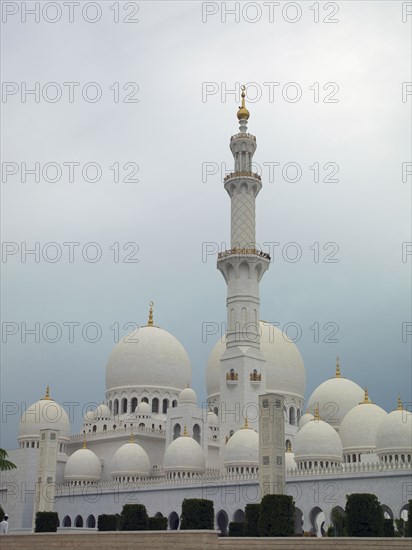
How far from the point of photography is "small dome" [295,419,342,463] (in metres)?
42.3

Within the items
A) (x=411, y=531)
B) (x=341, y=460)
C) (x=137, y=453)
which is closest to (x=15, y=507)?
(x=137, y=453)

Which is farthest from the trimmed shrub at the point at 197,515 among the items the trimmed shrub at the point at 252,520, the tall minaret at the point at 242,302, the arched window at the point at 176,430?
the arched window at the point at 176,430

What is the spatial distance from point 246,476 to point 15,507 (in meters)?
19.1

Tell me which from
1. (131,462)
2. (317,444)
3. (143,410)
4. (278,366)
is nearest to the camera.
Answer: (317,444)

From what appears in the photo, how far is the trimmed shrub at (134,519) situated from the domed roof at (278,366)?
86.7 ft

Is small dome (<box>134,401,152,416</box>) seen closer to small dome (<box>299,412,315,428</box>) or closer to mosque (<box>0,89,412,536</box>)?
mosque (<box>0,89,412,536</box>)

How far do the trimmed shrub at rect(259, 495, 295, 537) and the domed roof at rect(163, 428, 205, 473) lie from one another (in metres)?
19.7

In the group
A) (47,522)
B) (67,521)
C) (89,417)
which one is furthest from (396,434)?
(89,417)

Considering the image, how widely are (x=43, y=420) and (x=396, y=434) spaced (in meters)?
27.0

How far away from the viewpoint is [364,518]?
25.4m

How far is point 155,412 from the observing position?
57250 millimetres

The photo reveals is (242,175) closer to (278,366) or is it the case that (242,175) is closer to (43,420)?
(278,366)

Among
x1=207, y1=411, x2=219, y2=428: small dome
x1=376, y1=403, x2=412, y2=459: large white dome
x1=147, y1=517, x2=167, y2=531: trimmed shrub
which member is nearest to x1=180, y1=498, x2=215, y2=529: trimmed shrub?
x1=147, y1=517, x2=167, y2=531: trimmed shrub

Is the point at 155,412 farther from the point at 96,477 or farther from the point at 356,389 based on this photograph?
the point at 356,389
